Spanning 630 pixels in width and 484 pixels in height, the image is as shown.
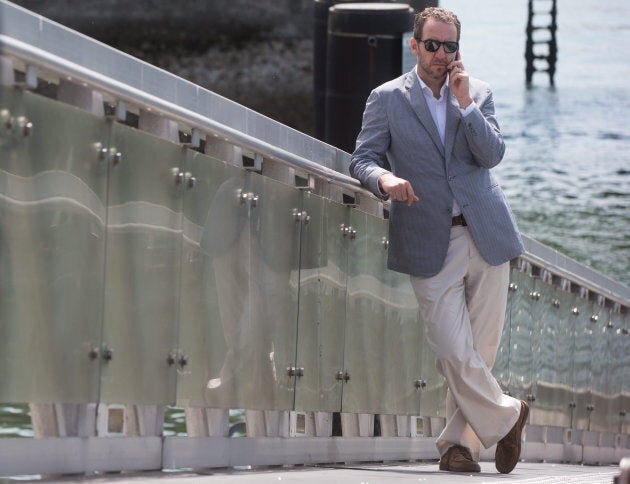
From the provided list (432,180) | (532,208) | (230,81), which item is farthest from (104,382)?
(230,81)

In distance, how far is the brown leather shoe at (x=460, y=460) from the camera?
617 cm

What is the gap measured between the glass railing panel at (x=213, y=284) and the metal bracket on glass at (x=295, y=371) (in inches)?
19.1

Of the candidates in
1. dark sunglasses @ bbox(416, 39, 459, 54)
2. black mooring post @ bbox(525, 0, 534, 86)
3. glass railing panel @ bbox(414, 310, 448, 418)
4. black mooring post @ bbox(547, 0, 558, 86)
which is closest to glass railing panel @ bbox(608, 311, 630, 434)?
glass railing panel @ bbox(414, 310, 448, 418)

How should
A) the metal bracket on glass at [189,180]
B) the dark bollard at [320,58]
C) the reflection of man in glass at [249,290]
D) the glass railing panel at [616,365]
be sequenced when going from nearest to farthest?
the metal bracket on glass at [189,180] → the reflection of man in glass at [249,290] → the dark bollard at [320,58] → the glass railing panel at [616,365]

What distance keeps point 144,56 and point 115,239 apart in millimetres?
34191

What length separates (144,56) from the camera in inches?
1522

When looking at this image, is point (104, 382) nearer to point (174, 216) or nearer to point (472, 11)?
point (174, 216)

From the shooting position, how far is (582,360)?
12.4 meters

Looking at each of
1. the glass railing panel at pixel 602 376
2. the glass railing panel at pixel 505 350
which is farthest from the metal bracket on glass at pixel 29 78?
the glass railing panel at pixel 602 376

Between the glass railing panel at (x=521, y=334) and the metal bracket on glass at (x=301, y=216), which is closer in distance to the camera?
the metal bracket on glass at (x=301, y=216)

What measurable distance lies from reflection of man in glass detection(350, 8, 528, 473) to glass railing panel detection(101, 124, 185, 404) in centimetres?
96

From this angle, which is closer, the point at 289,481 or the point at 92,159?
the point at 92,159

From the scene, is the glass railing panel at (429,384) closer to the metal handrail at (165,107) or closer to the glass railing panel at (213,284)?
the metal handrail at (165,107)

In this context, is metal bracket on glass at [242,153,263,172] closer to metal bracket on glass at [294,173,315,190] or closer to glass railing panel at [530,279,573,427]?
metal bracket on glass at [294,173,315,190]
